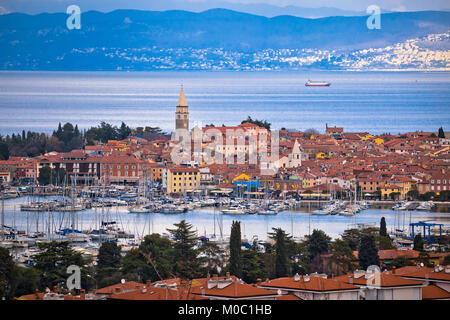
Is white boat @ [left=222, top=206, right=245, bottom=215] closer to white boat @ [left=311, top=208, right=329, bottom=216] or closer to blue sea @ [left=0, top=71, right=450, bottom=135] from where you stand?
white boat @ [left=311, top=208, right=329, bottom=216]

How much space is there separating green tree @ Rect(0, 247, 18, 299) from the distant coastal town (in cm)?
2

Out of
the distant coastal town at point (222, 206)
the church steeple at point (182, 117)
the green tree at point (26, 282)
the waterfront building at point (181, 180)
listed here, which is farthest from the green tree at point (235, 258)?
the church steeple at point (182, 117)

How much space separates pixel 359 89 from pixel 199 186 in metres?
44.6

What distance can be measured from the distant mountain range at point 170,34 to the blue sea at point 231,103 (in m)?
2.27

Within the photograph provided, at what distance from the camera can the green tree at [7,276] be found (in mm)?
6363

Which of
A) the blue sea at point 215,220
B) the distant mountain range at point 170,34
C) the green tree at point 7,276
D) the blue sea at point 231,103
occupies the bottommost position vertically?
the blue sea at point 215,220

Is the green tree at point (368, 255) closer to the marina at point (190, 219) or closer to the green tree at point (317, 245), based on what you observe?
the green tree at point (317, 245)

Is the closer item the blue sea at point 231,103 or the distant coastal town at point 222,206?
the distant coastal town at point 222,206

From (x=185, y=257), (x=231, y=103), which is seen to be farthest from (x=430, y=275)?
(x=231, y=103)

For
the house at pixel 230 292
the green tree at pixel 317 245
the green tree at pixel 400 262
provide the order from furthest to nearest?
the green tree at pixel 317 245, the green tree at pixel 400 262, the house at pixel 230 292

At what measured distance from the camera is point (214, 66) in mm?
63625

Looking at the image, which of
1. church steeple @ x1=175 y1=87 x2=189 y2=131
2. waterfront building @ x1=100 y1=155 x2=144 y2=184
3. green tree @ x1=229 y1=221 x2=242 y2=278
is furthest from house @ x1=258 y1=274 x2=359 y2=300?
church steeple @ x1=175 y1=87 x2=189 y2=131
